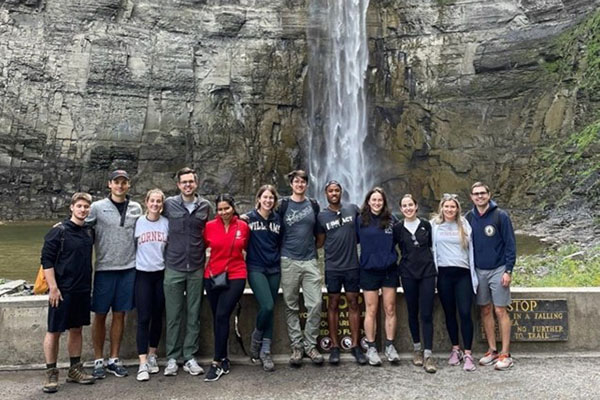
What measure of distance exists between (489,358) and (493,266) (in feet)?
3.27

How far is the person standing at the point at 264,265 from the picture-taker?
5332mm

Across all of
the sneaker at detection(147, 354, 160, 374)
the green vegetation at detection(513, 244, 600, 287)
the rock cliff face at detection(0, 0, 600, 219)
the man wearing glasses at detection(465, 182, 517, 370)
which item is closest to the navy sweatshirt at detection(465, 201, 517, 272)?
the man wearing glasses at detection(465, 182, 517, 370)

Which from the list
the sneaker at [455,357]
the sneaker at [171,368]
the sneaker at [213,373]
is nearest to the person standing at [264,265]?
the sneaker at [213,373]

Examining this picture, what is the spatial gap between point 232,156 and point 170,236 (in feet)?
93.5

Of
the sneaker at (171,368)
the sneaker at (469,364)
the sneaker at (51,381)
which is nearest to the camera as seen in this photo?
the sneaker at (51,381)

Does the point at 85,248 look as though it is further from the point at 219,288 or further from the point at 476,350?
the point at 476,350

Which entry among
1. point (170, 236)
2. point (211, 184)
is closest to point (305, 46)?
point (211, 184)

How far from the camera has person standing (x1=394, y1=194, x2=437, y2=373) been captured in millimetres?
5395

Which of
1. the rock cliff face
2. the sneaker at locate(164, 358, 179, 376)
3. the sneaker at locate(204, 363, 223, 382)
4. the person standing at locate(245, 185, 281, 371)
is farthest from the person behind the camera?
the rock cliff face

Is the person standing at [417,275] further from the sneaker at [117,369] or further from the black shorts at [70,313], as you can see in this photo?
the black shorts at [70,313]

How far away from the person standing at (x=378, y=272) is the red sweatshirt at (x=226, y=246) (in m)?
1.31

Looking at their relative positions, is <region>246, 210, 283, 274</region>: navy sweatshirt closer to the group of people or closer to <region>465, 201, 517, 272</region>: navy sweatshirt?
the group of people

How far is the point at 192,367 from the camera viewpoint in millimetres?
5160

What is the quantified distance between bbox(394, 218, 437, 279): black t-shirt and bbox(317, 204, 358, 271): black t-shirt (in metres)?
0.50
